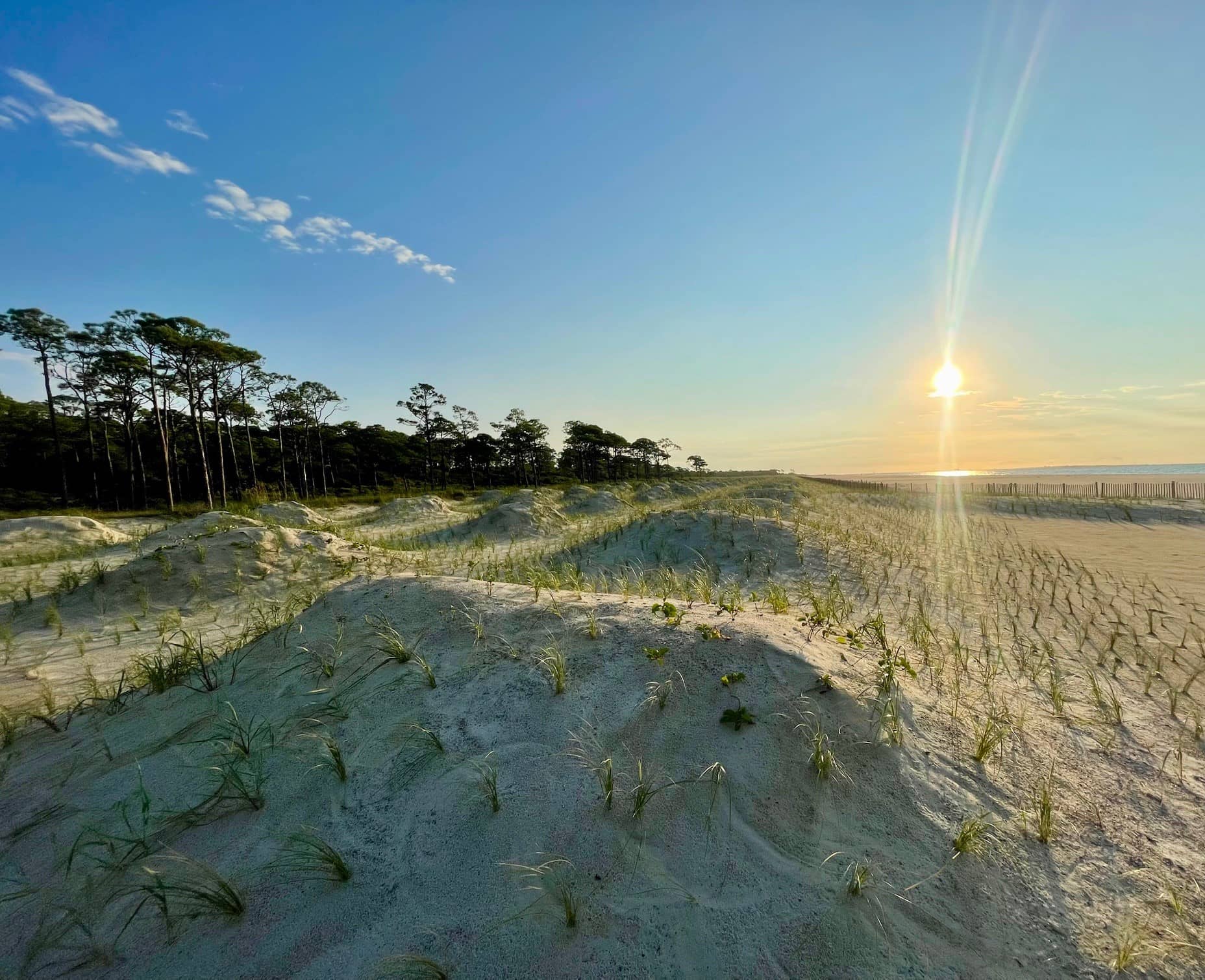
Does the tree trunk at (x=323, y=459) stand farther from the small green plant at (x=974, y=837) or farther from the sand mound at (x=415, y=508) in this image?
the small green plant at (x=974, y=837)

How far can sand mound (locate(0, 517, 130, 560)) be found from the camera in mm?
13094

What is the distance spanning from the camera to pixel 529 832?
7.72ft

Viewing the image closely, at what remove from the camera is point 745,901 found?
81.8 inches

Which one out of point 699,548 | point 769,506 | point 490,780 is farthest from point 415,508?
point 490,780

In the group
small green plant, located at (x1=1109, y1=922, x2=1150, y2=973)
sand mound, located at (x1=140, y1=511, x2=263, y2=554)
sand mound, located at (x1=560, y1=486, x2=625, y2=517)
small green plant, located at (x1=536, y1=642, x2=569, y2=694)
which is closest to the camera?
small green plant, located at (x1=1109, y1=922, x2=1150, y2=973)

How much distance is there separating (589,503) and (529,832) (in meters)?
23.5

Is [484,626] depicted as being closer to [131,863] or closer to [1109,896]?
[131,863]

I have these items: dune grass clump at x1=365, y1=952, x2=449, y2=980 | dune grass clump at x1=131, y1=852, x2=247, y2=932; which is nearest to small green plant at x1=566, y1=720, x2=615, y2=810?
dune grass clump at x1=365, y1=952, x2=449, y2=980

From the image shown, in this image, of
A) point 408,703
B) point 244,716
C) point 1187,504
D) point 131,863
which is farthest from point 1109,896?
point 1187,504

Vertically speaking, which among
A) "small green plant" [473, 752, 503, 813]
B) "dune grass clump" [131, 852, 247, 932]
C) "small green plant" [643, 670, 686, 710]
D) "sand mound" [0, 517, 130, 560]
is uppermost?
"sand mound" [0, 517, 130, 560]

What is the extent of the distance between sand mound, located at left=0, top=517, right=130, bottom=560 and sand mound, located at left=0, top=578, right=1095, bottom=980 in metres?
14.0

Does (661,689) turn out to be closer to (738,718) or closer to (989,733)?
(738,718)

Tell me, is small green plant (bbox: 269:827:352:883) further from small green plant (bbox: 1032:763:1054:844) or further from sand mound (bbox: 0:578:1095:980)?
small green plant (bbox: 1032:763:1054:844)

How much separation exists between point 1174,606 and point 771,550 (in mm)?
5637
